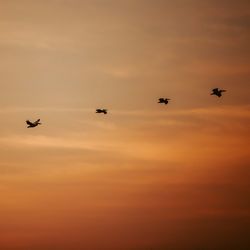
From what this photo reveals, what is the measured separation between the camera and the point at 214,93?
18338 cm

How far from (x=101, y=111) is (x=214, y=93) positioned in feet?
84.8

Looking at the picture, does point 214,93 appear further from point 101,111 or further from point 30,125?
point 30,125

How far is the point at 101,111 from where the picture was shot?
192875 millimetres

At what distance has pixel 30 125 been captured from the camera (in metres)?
188

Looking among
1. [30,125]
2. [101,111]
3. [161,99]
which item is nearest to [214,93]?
[161,99]

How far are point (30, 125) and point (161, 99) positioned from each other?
28.5 metres

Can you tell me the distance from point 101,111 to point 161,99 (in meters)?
15.2

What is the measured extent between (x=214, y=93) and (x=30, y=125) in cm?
3958

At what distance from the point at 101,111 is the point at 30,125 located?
53.0ft

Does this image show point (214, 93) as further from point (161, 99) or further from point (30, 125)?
point (30, 125)

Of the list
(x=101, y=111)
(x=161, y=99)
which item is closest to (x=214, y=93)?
(x=161, y=99)

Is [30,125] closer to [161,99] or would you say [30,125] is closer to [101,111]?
[101,111]

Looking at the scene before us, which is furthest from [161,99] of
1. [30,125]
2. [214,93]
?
[30,125]

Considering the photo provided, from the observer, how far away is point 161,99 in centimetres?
18512
